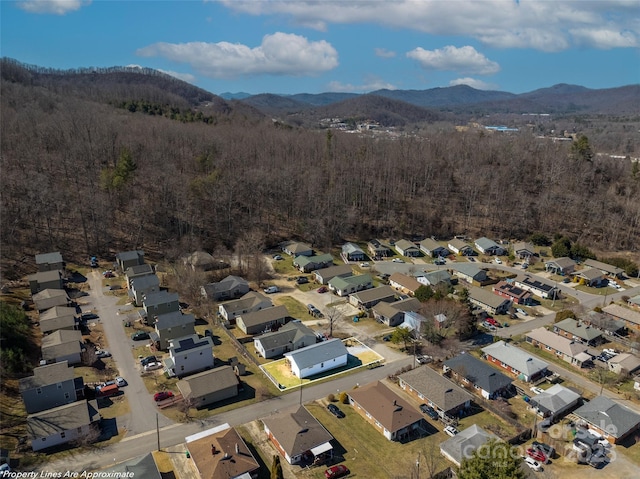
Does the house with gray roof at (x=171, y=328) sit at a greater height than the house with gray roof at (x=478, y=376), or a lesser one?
greater

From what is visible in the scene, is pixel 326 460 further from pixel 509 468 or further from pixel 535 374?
pixel 535 374

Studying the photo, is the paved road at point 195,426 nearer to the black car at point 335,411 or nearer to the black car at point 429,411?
the black car at point 335,411

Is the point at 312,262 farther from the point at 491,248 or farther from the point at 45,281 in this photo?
the point at 45,281

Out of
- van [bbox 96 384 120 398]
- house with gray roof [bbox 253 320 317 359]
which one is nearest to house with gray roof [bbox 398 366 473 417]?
house with gray roof [bbox 253 320 317 359]

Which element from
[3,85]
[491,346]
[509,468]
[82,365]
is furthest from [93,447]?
[3,85]

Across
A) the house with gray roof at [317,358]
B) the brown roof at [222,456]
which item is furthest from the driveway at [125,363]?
the house with gray roof at [317,358]

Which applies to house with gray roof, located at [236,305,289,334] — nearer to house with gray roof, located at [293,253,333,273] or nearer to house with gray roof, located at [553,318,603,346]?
house with gray roof, located at [293,253,333,273]

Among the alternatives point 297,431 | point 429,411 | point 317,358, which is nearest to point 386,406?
point 429,411
